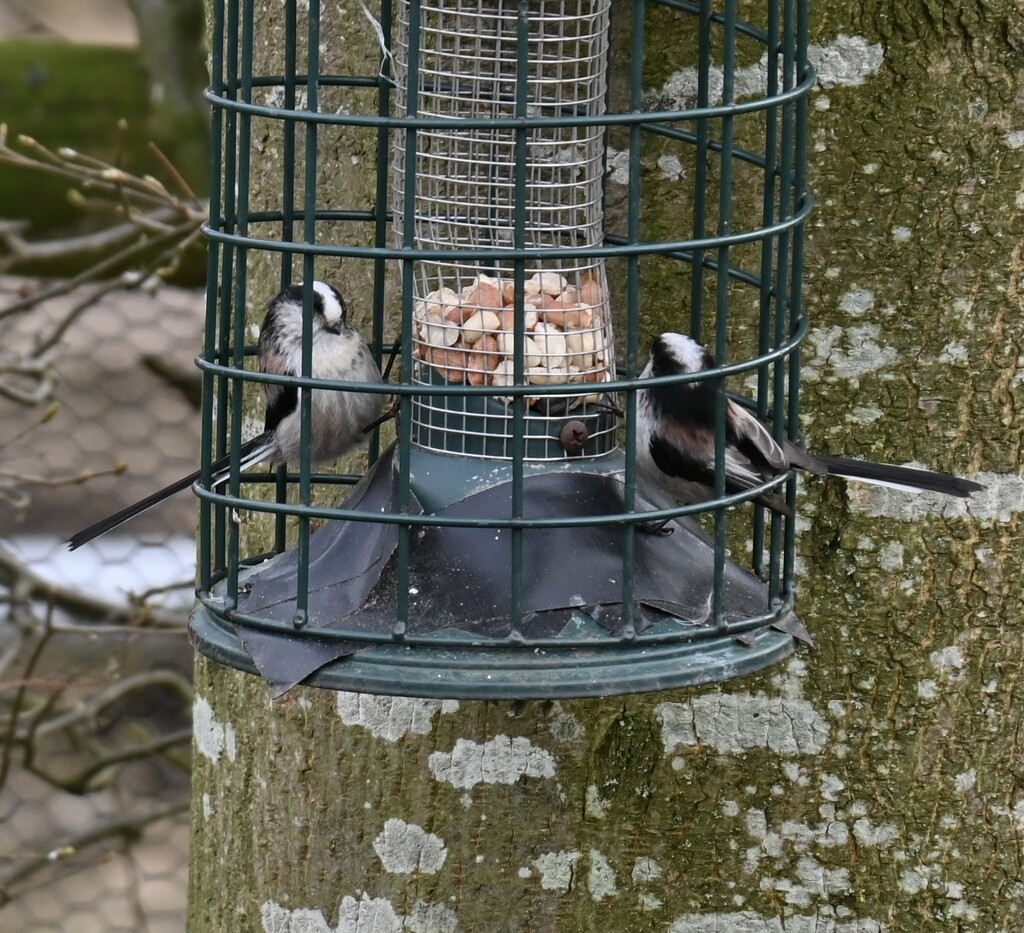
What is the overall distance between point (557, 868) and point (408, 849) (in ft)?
0.93

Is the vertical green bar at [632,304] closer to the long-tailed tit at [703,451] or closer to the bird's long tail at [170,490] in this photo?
the long-tailed tit at [703,451]

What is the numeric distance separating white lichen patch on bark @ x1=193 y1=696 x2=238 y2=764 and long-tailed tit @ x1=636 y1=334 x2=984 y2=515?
105 cm

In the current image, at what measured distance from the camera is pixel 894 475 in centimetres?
258

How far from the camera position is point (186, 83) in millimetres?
4719

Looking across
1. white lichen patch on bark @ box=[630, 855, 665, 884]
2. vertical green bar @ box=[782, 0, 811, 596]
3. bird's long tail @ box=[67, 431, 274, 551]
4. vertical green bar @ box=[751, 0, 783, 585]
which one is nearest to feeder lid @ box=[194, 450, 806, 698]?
vertical green bar @ box=[782, 0, 811, 596]

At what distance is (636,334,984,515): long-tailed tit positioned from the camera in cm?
241

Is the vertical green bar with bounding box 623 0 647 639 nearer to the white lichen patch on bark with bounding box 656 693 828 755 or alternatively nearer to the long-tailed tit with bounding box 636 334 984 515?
the long-tailed tit with bounding box 636 334 984 515

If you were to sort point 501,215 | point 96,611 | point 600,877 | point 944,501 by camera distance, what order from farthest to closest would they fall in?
point 96,611
point 600,877
point 944,501
point 501,215

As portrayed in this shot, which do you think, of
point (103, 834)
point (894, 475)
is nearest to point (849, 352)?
point (894, 475)

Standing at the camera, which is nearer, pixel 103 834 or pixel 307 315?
pixel 307 315

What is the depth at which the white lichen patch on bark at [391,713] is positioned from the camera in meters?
2.80

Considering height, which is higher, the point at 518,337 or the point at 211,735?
the point at 518,337

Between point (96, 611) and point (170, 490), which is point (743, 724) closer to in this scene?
point (170, 490)

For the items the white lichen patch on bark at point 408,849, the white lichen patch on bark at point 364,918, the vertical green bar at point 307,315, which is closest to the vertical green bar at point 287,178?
the vertical green bar at point 307,315
